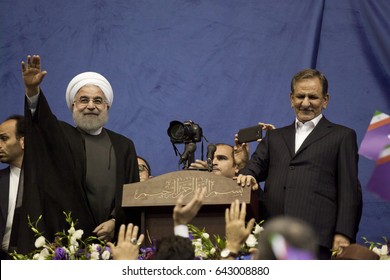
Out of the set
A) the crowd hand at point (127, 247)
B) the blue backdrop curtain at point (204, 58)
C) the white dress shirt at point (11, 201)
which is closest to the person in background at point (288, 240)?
the crowd hand at point (127, 247)

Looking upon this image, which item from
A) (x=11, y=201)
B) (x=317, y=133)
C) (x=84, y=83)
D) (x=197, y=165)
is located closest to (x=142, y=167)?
(x=84, y=83)

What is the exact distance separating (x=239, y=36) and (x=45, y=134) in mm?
2714

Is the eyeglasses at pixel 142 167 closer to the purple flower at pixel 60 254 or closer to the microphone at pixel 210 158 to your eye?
the microphone at pixel 210 158

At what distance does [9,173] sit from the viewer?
5449mm

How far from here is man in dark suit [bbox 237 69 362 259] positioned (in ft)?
14.5

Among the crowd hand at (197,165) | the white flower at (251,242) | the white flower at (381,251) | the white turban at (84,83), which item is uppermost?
the white turban at (84,83)

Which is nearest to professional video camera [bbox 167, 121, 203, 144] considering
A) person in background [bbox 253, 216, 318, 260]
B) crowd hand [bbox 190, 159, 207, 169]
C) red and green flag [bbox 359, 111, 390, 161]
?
crowd hand [bbox 190, 159, 207, 169]

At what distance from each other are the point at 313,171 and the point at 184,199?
0.75 m

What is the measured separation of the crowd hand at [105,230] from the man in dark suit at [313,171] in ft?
2.68

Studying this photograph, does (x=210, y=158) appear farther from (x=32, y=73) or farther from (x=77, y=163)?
(x=32, y=73)

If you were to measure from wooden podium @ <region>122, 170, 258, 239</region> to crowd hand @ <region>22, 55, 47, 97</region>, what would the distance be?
788 millimetres

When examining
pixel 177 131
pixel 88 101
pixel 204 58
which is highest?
pixel 204 58

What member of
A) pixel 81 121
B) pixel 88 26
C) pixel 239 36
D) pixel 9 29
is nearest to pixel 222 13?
pixel 239 36

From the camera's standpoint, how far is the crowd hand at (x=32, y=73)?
15.1 ft
